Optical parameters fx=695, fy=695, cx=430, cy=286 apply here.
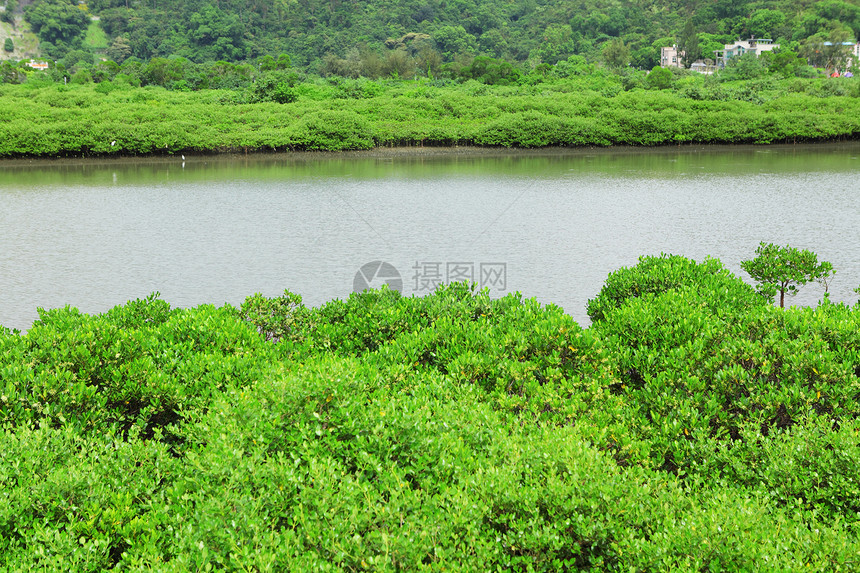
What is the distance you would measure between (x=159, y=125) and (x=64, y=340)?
25508 mm

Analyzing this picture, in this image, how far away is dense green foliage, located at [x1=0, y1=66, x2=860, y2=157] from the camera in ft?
87.8

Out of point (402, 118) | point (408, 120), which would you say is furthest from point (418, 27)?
point (408, 120)

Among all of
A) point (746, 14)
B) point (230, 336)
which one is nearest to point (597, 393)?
point (230, 336)

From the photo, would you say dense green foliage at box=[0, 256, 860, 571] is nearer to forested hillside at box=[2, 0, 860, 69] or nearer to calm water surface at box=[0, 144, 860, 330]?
calm water surface at box=[0, 144, 860, 330]

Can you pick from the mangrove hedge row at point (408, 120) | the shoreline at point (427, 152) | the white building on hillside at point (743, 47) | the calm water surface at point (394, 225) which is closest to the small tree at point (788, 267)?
the calm water surface at point (394, 225)

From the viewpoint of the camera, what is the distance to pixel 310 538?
2361 mm

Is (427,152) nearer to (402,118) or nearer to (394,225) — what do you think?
(402,118)

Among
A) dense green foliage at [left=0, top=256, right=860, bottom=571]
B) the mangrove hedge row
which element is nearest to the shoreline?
the mangrove hedge row

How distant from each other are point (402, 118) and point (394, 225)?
757 inches

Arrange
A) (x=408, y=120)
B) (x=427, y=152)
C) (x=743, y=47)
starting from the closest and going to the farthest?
(x=427, y=152) → (x=408, y=120) → (x=743, y=47)

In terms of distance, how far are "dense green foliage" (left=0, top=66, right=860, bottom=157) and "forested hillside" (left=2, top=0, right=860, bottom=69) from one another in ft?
72.9

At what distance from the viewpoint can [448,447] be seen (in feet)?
9.44

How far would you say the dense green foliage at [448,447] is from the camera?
7.91ft

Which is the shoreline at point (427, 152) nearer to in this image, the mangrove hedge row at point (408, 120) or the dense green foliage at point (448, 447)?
the mangrove hedge row at point (408, 120)
